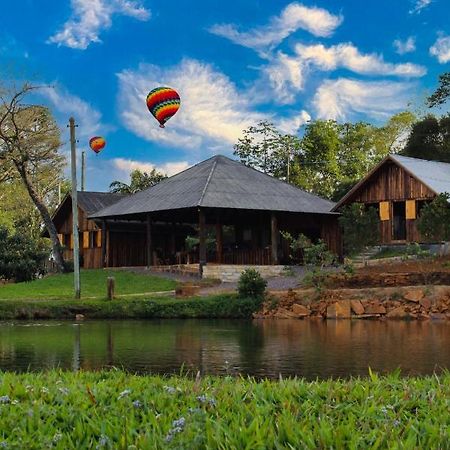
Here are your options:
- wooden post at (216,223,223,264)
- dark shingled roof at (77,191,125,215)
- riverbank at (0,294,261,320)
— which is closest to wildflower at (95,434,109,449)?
riverbank at (0,294,261,320)

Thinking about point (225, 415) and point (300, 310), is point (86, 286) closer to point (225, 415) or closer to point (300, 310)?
point (300, 310)

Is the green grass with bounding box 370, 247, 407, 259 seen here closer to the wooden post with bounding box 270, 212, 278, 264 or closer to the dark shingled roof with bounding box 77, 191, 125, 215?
the wooden post with bounding box 270, 212, 278, 264

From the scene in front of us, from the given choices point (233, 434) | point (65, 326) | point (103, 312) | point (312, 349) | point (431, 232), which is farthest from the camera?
point (431, 232)

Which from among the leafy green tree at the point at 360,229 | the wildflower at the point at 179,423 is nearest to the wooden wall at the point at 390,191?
the leafy green tree at the point at 360,229

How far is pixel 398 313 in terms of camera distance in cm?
2269

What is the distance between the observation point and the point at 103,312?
23.0 m

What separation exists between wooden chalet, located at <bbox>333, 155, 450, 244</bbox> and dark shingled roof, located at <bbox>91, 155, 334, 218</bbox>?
2322 millimetres

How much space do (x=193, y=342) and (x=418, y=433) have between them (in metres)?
11.8

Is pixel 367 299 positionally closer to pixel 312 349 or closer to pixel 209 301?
pixel 209 301

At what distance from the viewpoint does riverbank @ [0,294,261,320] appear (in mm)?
22672

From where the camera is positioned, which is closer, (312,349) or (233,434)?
(233,434)

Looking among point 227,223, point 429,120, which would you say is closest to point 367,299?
point 227,223

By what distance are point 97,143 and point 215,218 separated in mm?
16101

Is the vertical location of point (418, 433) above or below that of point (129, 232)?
below
